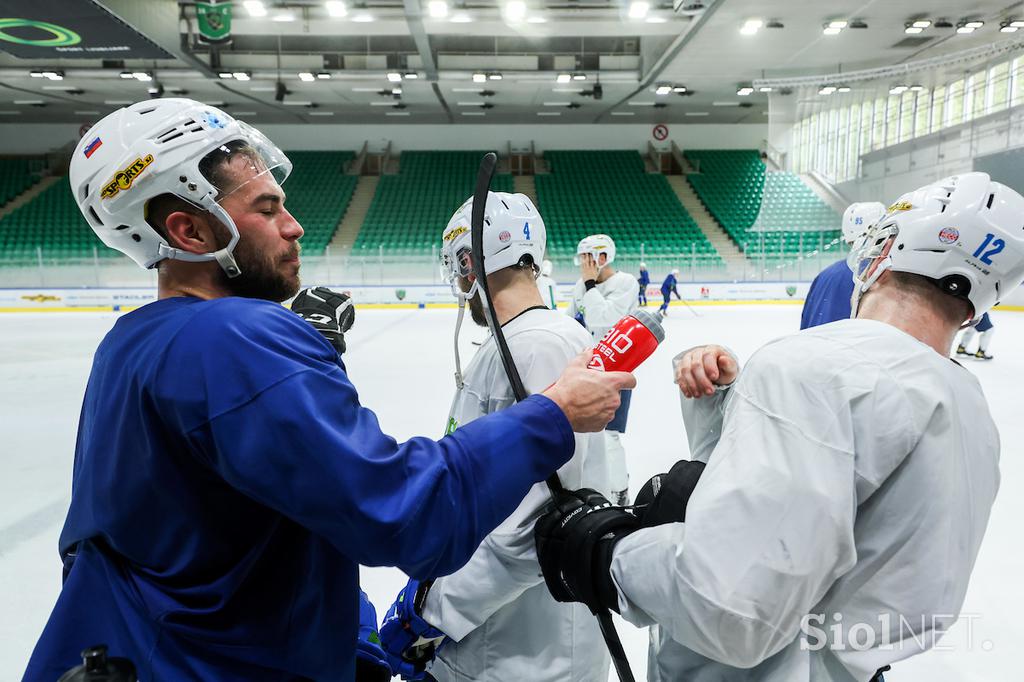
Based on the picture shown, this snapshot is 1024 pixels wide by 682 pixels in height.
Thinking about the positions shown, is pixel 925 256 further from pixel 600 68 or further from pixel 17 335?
pixel 600 68

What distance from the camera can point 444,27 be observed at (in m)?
16.0

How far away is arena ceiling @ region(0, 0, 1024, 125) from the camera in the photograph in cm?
1474

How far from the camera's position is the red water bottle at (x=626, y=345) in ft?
3.93

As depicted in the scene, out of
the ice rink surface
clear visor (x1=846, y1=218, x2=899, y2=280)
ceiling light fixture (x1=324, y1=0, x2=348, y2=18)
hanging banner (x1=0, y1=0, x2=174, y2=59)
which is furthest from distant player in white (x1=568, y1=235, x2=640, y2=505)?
ceiling light fixture (x1=324, y1=0, x2=348, y2=18)

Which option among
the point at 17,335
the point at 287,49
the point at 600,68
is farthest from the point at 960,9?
the point at 17,335

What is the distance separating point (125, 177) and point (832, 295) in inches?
149

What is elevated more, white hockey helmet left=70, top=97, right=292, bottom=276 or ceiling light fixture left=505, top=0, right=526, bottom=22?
ceiling light fixture left=505, top=0, right=526, bottom=22

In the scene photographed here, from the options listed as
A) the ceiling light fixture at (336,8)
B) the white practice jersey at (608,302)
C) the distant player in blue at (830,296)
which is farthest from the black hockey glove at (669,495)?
the ceiling light fixture at (336,8)

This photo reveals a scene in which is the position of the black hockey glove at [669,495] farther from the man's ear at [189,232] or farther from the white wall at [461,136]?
the white wall at [461,136]

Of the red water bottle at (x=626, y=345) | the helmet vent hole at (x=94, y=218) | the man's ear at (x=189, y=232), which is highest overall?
the helmet vent hole at (x=94, y=218)

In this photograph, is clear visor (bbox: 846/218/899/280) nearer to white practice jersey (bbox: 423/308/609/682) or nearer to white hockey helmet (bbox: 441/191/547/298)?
white practice jersey (bbox: 423/308/609/682)

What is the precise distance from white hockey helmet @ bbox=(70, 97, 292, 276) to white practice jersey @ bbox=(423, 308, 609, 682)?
0.74 m

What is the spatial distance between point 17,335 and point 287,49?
10.9 meters

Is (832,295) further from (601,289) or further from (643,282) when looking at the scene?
(643,282)
